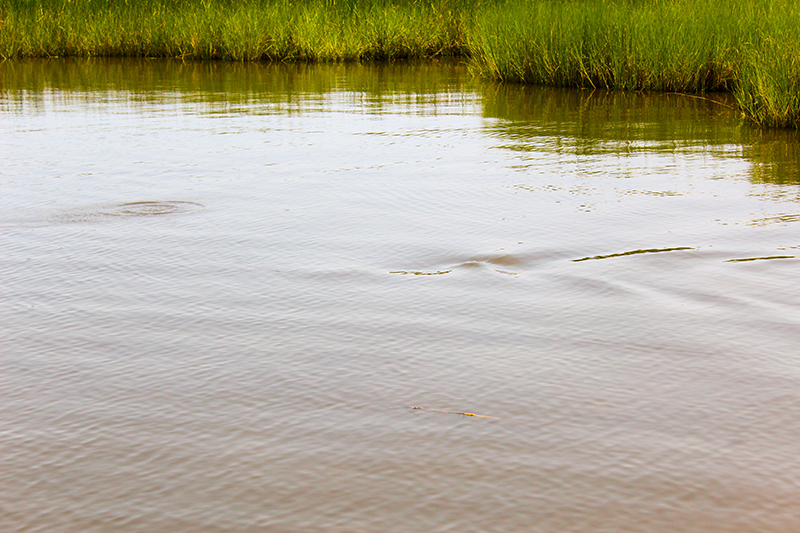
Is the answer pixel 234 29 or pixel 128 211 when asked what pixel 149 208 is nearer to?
pixel 128 211

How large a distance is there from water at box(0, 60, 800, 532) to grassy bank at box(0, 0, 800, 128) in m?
2.26

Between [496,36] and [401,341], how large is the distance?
1026 cm

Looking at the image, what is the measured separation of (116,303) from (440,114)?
21.6 feet

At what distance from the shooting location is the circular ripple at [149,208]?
575cm

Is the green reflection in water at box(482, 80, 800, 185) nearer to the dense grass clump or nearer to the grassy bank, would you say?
the grassy bank

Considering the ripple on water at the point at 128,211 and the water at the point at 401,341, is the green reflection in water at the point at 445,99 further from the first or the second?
the ripple on water at the point at 128,211

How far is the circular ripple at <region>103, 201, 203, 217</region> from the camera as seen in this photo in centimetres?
575

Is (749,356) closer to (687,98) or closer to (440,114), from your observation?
(440,114)

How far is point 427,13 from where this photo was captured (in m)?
19.0

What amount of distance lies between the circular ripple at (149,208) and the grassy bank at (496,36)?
17.3ft

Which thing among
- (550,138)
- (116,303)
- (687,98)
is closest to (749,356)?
(116,303)

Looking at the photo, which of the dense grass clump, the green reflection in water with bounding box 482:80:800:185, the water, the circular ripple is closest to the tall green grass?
the green reflection in water with bounding box 482:80:800:185

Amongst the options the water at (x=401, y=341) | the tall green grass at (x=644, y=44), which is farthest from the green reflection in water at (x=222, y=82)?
the water at (x=401, y=341)

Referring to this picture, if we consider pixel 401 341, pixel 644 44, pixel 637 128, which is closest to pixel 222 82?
pixel 644 44
